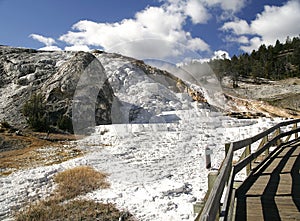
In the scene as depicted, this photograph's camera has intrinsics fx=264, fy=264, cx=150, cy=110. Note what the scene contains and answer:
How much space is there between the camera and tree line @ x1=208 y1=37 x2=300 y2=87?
72.6m

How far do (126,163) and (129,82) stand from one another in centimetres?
2015

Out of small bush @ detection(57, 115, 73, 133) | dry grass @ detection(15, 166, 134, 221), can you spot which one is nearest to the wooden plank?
dry grass @ detection(15, 166, 134, 221)

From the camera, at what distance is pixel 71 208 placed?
657cm

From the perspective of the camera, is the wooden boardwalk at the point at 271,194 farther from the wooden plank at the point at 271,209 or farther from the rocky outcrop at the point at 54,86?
the rocky outcrop at the point at 54,86

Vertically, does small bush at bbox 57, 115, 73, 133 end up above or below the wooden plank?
above

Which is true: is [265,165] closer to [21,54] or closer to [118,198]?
[118,198]

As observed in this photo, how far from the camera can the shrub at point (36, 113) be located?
709 inches

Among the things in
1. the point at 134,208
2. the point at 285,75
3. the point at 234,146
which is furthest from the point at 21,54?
the point at 285,75

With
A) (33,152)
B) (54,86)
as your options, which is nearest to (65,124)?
(54,86)

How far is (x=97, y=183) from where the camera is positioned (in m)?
8.32

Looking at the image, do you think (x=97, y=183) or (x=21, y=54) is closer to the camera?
(x=97, y=183)

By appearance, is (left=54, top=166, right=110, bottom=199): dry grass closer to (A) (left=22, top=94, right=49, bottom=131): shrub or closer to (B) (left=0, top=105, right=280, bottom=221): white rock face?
(B) (left=0, top=105, right=280, bottom=221): white rock face

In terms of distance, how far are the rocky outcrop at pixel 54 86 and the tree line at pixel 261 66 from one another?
160ft

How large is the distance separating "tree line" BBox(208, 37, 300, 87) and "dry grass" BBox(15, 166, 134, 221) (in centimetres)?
6212
